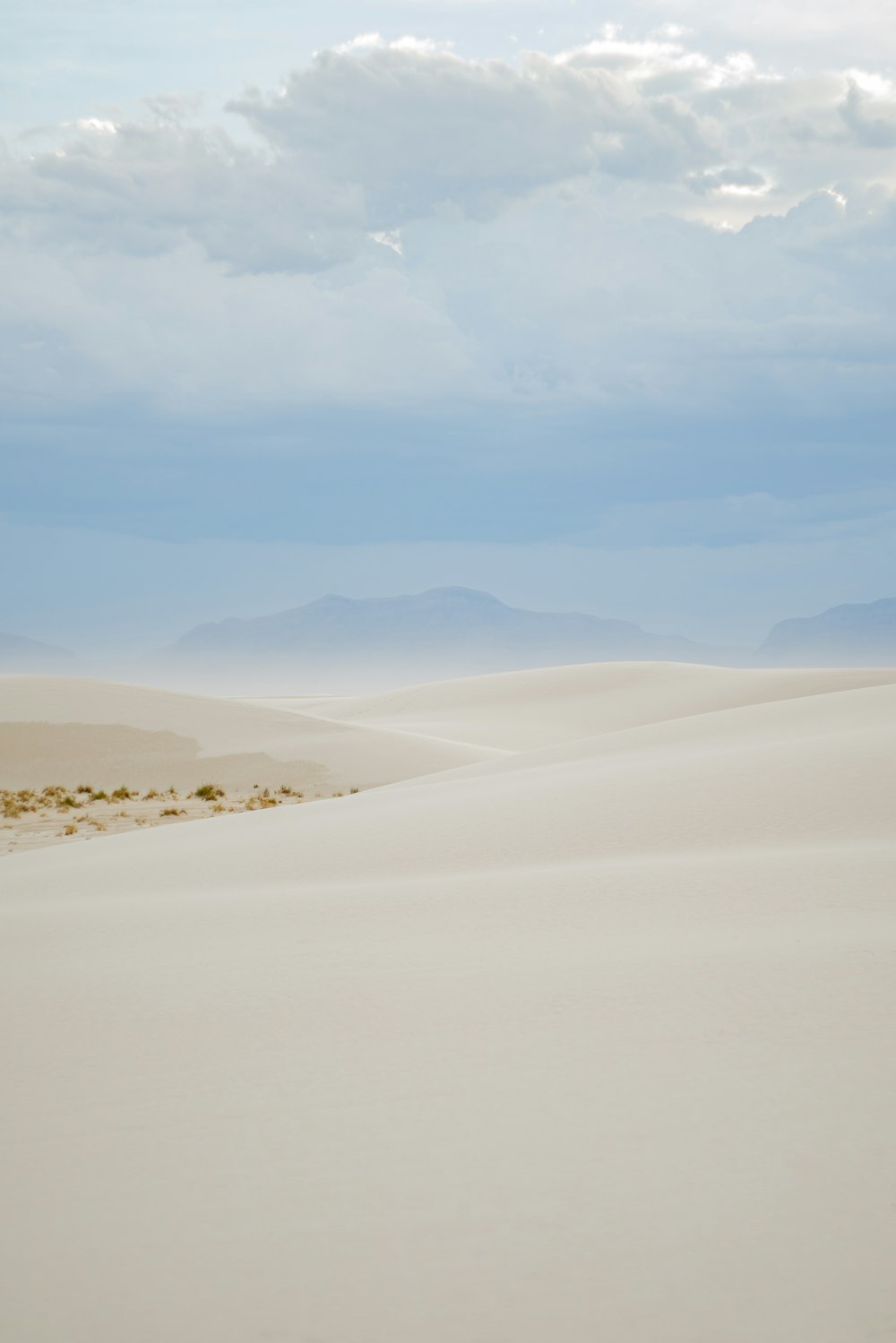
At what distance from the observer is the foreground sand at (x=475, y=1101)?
2.55 m

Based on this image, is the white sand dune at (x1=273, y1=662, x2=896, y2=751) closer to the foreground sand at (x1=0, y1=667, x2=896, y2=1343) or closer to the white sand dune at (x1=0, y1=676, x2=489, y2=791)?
the white sand dune at (x1=0, y1=676, x2=489, y2=791)

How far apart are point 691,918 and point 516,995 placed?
1.37 meters

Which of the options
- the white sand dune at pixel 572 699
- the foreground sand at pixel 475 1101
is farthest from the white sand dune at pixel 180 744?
the foreground sand at pixel 475 1101

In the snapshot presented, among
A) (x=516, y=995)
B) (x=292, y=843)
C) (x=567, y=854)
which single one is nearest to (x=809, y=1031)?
(x=516, y=995)

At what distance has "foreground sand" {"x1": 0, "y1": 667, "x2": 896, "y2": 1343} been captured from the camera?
2.55 m

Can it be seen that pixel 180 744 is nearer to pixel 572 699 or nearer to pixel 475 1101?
pixel 572 699

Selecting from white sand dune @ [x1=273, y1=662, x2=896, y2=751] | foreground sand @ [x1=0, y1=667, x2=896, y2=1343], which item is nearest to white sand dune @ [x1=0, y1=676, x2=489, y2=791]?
white sand dune @ [x1=273, y1=662, x2=896, y2=751]

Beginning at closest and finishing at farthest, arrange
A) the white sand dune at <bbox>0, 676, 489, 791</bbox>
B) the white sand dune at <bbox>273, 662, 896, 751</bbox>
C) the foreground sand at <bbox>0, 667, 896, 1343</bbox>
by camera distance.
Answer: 1. the foreground sand at <bbox>0, 667, 896, 1343</bbox>
2. the white sand dune at <bbox>0, 676, 489, 791</bbox>
3. the white sand dune at <bbox>273, 662, 896, 751</bbox>

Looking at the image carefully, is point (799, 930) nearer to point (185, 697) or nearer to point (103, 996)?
point (103, 996)

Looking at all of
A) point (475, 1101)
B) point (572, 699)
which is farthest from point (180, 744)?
point (475, 1101)

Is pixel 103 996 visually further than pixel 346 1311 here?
Yes

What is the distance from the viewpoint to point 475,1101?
11.5 feet

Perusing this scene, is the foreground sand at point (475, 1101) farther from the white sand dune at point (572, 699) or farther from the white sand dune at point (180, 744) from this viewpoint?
the white sand dune at point (572, 699)

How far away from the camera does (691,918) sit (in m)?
5.52
